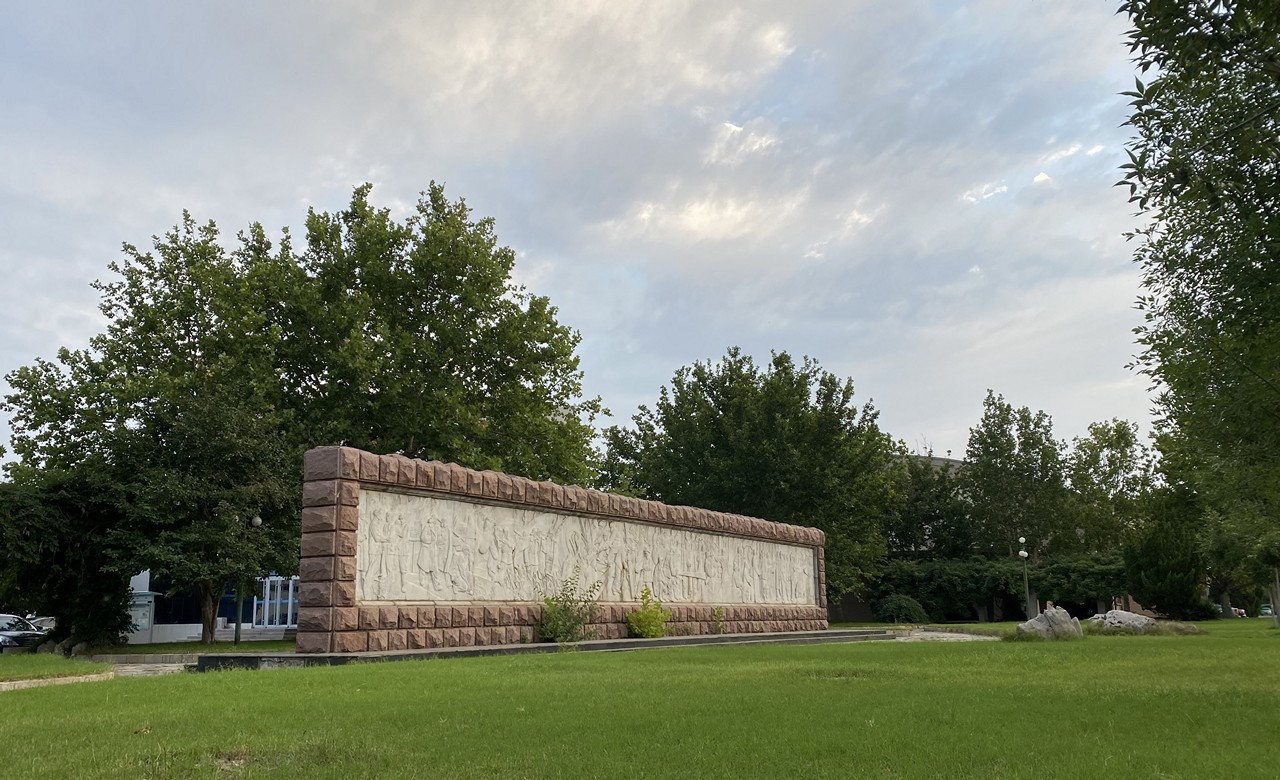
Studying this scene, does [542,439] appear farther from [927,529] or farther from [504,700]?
[927,529]

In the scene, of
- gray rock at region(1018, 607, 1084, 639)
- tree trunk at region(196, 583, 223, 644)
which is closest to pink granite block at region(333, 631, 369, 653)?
tree trunk at region(196, 583, 223, 644)

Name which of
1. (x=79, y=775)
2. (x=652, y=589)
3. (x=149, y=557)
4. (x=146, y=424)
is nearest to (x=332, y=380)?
(x=146, y=424)

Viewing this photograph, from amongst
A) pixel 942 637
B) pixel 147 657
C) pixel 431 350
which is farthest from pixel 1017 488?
pixel 147 657

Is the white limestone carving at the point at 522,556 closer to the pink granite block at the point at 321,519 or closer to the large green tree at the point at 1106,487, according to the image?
the pink granite block at the point at 321,519

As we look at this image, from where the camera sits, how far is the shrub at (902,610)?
141 feet

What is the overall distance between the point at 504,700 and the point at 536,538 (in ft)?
35.3

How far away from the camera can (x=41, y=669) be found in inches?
547

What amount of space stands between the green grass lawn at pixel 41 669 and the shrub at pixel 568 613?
7134 millimetres

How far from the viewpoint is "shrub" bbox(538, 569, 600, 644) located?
18000mm

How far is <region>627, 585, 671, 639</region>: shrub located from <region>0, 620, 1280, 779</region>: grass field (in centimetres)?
979

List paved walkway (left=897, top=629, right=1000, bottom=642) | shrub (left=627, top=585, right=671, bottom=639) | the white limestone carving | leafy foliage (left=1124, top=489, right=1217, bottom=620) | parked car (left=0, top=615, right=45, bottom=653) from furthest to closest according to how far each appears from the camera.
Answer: leafy foliage (left=1124, top=489, right=1217, bottom=620) → parked car (left=0, top=615, right=45, bottom=653) → paved walkway (left=897, top=629, right=1000, bottom=642) → shrub (left=627, top=585, right=671, bottom=639) → the white limestone carving

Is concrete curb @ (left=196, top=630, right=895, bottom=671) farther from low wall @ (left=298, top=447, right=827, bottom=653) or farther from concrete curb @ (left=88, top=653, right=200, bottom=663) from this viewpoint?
concrete curb @ (left=88, top=653, right=200, bottom=663)

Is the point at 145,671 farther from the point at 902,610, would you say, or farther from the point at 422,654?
the point at 902,610

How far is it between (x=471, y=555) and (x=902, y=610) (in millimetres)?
30883
